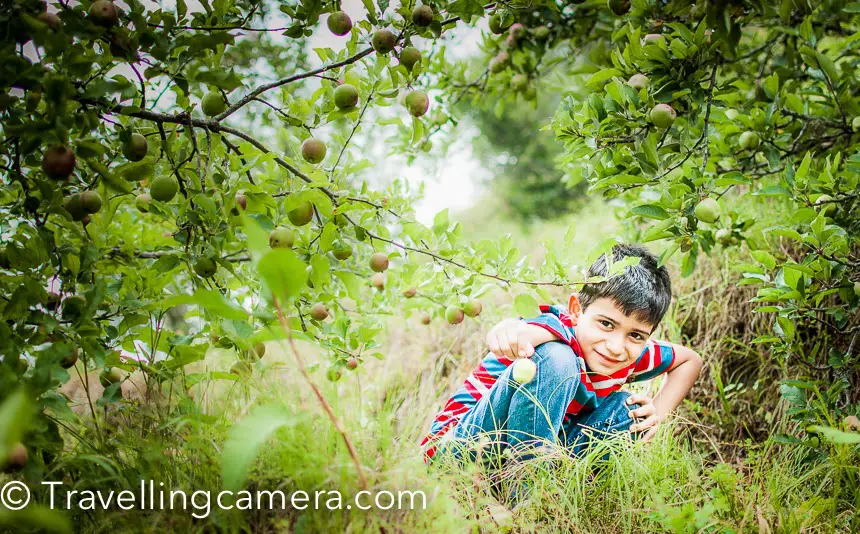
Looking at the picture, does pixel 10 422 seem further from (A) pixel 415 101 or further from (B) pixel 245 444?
(A) pixel 415 101

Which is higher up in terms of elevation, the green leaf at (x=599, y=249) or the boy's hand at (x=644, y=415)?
the green leaf at (x=599, y=249)

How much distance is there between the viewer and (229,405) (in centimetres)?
137

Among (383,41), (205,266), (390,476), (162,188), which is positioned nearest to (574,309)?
(390,476)

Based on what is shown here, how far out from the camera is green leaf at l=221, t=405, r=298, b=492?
2.54 ft

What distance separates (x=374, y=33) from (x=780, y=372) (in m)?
1.89

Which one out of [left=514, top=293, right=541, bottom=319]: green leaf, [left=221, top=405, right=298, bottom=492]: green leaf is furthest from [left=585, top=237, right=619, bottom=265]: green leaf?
[left=221, top=405, right=298, bottom=492]: green leaf

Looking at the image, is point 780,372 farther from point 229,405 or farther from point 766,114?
point 229,405

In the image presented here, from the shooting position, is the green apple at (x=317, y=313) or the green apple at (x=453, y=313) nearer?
the green apple at (x=453, y=313)

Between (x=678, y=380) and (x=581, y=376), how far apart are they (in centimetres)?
42

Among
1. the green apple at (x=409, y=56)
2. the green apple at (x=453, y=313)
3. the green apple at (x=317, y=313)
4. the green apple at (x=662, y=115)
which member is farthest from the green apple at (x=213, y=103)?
the green apple at (x=662, y=115)

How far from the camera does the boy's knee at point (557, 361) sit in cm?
155

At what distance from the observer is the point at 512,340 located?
162cm

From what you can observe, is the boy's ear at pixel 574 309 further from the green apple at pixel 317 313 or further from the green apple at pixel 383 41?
the green apple at pixel 383 41

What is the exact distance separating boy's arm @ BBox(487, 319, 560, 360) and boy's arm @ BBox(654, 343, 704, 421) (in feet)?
1.57
